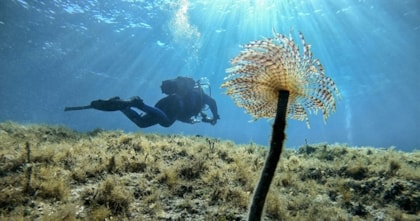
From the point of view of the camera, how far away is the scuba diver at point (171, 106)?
41.3ft

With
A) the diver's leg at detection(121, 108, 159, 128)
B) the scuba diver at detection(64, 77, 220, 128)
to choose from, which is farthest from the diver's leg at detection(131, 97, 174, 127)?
the diver's leg at detection(121, 108, 159, 128)

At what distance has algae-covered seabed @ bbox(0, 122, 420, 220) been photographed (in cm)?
403

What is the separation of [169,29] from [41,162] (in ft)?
113

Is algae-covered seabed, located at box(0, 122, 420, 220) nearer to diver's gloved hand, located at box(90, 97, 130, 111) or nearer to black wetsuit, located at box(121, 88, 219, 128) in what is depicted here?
diver's gloved hand, located at box(90, 97, 130, 111)

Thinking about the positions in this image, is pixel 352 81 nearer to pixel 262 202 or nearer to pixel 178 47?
pixel 178 47

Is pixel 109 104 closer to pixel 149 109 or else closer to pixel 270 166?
pixel 149 109

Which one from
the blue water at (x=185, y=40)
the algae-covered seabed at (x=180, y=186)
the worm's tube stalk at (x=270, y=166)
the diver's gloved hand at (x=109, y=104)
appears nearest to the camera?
the worm's tube stalk at (x=270, y=166)

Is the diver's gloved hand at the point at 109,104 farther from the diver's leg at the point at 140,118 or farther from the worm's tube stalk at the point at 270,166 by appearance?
the worm's tube stalk at the point at 270,166

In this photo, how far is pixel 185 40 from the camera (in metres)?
42.1

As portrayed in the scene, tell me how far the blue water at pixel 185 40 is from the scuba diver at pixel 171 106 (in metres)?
1.02

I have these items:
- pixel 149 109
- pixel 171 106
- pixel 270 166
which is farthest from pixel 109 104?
pixel 270 166

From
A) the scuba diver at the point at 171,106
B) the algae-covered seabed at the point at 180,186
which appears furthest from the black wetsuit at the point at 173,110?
the algae-covered seabed at the point at 180,186

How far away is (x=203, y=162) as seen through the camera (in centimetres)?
591

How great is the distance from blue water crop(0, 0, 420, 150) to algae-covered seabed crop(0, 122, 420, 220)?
22.6ft
